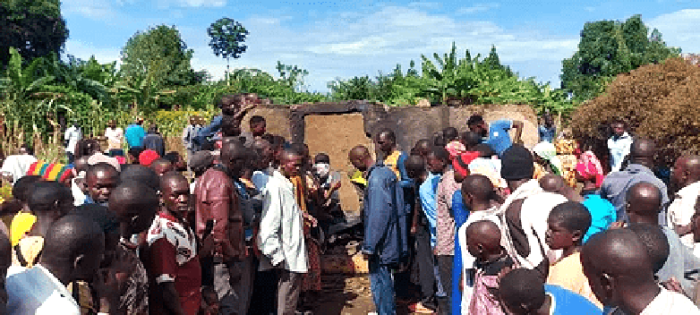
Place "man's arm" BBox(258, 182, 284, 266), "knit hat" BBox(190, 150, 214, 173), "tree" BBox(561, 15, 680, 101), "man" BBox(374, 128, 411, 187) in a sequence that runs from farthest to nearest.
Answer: "tree" BBox(561, 15, 680, 101)
"man" BBox(374, 128, 411, 187)
"man's arm" BBox(258, 182, 284, 266)
"knit hat" BBox(190, 150, 214, 173)

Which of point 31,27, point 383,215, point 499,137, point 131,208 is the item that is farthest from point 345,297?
point 31,27

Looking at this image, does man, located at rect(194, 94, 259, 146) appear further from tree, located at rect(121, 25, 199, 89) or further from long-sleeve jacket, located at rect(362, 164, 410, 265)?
tree, located at rect(121, 25, 199, 89)

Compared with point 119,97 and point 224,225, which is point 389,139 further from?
point 119,97

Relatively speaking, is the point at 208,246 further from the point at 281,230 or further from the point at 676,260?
the point at 676,260

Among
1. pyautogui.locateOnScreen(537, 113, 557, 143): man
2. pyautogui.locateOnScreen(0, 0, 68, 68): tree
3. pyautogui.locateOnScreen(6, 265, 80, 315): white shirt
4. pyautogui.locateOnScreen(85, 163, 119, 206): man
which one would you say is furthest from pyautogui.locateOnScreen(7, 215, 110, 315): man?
pyautogui.locateOnScreen(0, 0, 68, 68): tree

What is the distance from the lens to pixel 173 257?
3.35 m

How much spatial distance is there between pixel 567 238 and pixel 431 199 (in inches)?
106

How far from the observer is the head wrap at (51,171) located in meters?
5.72

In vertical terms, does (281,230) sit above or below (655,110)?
below

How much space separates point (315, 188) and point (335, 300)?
3.82ft

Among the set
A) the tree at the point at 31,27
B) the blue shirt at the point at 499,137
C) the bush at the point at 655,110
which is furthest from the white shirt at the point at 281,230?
the tree at the point at 31,27

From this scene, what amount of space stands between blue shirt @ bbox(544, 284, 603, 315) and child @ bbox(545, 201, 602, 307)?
518 mm

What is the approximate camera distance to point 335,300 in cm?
676

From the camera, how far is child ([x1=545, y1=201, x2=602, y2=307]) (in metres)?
2.96
